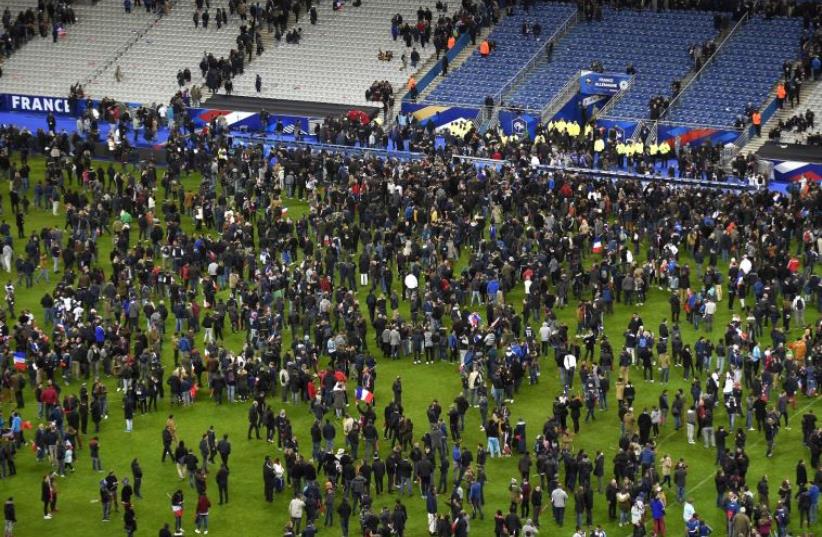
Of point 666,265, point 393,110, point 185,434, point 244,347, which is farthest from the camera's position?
point 393,110

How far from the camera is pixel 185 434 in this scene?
5812 centimetres

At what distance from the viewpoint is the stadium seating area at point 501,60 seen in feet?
285

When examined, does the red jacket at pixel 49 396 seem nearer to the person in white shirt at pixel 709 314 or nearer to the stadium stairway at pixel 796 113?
the person in white shirt at pixel 709 314

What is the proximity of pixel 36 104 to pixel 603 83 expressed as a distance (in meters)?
26.2

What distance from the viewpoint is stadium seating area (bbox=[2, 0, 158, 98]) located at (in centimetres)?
9438

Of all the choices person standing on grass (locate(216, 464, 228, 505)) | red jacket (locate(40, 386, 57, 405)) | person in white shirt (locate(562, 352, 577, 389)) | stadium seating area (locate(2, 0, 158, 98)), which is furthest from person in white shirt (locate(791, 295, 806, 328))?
stadium seating area (locate(2, 0, 158, 98))

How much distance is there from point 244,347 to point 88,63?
37.1 metres

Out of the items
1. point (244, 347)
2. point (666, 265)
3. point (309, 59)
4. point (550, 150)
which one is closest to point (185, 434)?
point (244, 347)

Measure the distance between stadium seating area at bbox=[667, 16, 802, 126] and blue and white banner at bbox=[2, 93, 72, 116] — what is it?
91.2 ft

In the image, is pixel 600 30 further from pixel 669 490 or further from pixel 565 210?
pixel 669 490

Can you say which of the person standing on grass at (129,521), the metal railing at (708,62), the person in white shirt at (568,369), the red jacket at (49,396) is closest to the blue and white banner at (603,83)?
the metal railing at (708,62)

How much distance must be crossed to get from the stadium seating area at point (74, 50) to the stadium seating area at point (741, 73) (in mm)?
28148

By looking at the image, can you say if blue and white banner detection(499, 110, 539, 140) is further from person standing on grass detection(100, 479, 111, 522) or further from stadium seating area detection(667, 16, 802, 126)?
person standing on grass detection(100, 479, 111, 522)

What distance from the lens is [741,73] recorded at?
84000 millimetres
